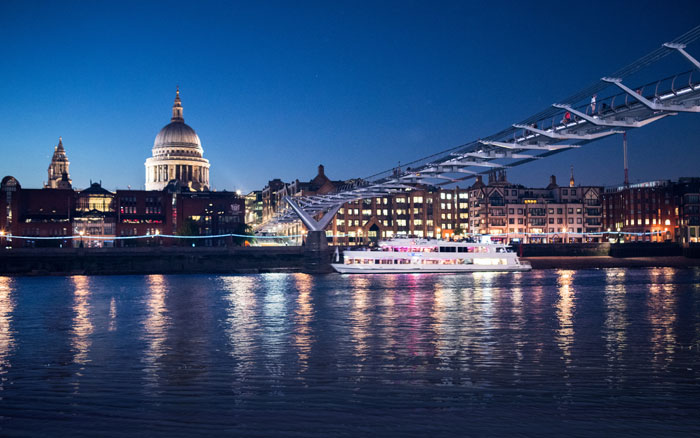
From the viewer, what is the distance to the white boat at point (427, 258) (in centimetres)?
7988

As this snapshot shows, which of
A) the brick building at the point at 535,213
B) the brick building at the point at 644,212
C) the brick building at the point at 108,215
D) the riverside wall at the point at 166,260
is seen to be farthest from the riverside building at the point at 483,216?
the riverside wall at the point at 166,260

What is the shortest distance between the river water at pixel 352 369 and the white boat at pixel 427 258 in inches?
1489

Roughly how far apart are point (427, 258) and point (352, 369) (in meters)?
61.0

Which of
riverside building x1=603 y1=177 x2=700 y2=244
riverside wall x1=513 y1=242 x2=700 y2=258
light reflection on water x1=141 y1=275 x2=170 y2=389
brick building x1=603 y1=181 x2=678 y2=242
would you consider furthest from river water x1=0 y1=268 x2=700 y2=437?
brick building x1=603 y1=181 x2=678 y2=242

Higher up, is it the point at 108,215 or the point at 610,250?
the point at 108,215

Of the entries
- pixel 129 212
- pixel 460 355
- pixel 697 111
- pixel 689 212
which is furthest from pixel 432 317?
pixel 129 212

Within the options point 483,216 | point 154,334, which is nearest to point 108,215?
point 483,216

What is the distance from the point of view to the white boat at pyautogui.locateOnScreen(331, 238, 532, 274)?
79.9m

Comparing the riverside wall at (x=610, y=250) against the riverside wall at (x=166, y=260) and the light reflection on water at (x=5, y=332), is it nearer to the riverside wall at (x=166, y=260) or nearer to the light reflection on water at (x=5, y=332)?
the riverside wall at (x=166, y=260)

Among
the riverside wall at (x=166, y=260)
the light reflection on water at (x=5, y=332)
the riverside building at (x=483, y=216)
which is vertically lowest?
the light reflection on water at (x=5, y=332)

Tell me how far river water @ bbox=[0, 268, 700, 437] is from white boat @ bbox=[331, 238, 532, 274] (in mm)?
37816

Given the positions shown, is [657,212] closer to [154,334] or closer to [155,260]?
[155,260]

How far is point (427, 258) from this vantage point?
3182 inches

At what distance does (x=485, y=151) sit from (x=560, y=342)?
24.6 metres
